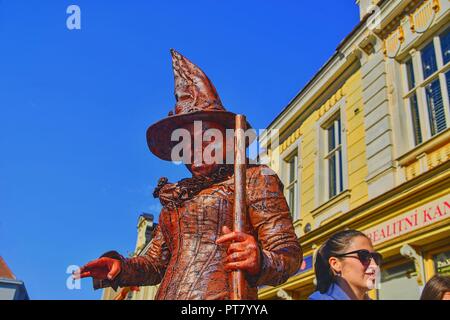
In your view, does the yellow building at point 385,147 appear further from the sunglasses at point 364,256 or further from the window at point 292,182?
the sunglasses at point 364,256

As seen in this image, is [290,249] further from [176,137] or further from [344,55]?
[344,55]

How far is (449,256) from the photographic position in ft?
18.0

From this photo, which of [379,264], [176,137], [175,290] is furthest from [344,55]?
[175,290]

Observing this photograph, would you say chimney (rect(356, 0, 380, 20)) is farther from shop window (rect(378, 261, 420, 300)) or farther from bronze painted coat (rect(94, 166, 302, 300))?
bronze painted coat (rect(94, 166, 302, 300))

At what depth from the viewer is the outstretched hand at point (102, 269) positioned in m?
1.96

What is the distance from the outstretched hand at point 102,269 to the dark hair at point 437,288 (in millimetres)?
3837

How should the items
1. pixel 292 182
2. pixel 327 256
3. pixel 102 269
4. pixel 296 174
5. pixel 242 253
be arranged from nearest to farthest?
pixel 242 253, pixel 102 269, pixel 327 256, pixel 296 174, pixel 292 182

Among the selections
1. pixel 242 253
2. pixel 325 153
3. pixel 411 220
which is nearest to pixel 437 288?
pixel 411 220

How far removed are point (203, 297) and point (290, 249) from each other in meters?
0.41

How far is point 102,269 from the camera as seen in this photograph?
Result: 1991 millimetres

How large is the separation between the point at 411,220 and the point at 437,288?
4.50 ft

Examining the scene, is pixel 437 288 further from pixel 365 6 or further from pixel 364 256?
pixel 365 6
